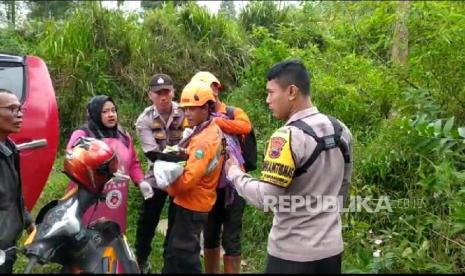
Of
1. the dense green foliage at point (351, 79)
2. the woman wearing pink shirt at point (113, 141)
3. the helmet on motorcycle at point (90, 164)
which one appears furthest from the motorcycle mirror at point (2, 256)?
the dense green foliage at point (351, 79)

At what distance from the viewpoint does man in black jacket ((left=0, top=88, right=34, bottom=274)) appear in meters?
2.52

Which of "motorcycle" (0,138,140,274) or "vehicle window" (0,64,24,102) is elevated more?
"vehicle window" (0,64,24,102)

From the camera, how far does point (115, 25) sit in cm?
787

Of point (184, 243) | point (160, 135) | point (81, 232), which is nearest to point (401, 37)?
point (160, 135)

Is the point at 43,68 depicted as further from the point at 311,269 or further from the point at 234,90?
the point at 234,90

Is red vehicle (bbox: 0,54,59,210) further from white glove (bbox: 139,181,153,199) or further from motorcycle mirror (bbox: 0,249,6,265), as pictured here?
motorcycle mirror (bbox: 0,249,6,265)

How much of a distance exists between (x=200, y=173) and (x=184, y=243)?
18.7 inches

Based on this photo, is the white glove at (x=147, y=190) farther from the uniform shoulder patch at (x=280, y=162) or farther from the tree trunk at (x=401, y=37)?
the tree trunk at (x=401, y=37)

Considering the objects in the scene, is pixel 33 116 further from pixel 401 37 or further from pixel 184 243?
pixel 401 37

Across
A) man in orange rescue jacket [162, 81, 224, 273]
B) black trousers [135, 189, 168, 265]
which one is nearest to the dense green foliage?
black trousers [135, 189, 168, 265]

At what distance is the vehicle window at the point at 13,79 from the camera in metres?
3.98

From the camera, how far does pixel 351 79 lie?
19.2 ft

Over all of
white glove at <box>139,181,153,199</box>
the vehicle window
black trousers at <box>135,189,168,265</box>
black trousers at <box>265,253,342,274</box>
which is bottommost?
black trousers at <box>135,189,168,265</box>

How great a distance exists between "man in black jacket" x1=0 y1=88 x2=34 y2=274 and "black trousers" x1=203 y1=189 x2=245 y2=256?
4.49ft
